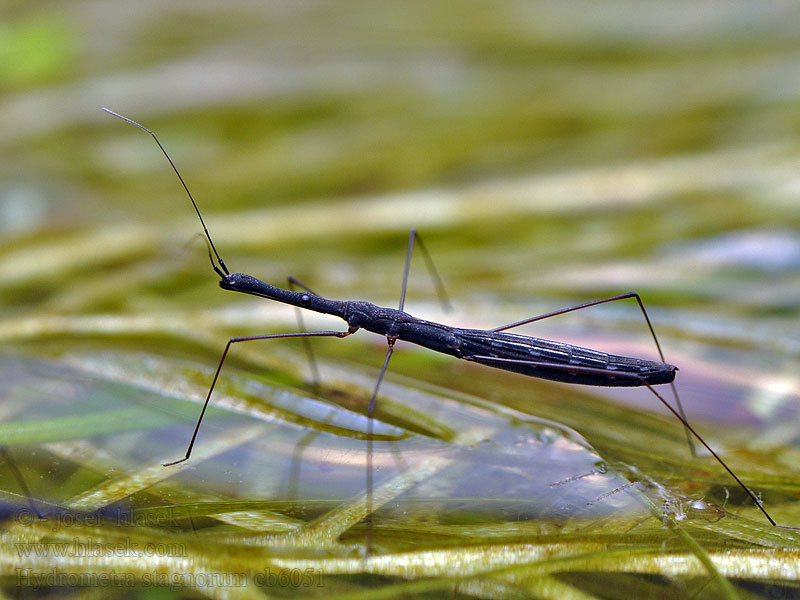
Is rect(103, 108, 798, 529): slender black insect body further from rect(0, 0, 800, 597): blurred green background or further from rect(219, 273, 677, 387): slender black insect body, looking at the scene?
rect(0, 0, 800, 597): blurred green background

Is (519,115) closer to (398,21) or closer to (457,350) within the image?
(398,21)

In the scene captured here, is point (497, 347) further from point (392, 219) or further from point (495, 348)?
point (392, 219)

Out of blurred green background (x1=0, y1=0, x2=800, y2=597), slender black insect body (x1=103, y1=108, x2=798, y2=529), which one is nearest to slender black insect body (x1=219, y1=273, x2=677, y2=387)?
slender black insect body (x1=103, y1=108, x2=798, y2=529)

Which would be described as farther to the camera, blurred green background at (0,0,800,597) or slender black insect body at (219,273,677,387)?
slender black insect body at (219,273,677,387)

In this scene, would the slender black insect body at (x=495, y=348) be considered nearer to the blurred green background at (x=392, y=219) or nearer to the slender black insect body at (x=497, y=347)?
the slender black insect body at (x=497, y=347)

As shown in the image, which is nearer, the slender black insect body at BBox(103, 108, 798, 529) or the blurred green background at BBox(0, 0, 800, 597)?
the blurred green background at BBox(0, 0, 800, 597)

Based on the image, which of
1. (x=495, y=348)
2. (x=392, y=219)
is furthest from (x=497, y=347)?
(x=392, y=219)
